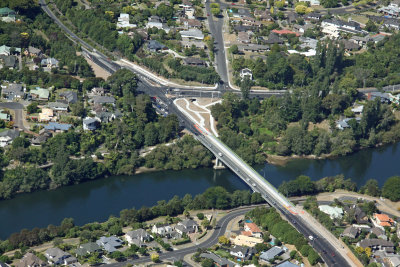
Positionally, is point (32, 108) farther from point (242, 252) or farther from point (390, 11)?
point (390, 11)

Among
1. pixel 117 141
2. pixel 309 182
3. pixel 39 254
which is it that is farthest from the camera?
pixel 117 141

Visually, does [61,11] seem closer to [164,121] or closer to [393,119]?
[164,121]

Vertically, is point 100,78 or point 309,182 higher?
point 100,78

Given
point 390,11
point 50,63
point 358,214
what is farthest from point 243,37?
point 358,214

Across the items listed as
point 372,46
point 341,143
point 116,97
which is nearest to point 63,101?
point 116,97

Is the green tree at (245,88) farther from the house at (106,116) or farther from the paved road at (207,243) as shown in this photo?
the paved road at (207,243)

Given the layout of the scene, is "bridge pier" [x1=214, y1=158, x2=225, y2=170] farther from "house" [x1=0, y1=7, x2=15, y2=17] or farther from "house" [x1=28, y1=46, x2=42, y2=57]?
"house" [x1=0, y1=7, x2=15, y2=17]

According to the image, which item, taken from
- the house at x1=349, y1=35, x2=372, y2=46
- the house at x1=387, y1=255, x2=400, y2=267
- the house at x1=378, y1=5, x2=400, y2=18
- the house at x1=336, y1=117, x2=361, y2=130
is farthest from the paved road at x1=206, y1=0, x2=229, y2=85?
the house at x1=387, y1=255, x2=400, y2=267
